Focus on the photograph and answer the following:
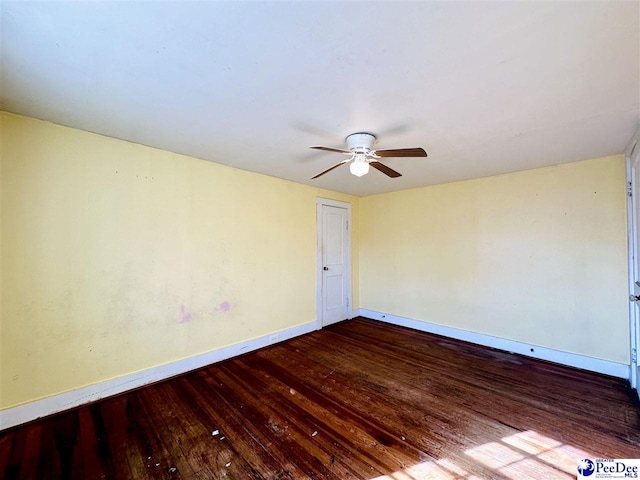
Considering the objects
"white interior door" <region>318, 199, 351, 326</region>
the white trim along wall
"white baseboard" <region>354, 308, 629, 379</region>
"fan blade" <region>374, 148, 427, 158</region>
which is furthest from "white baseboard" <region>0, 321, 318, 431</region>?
"fan blade" <region>374, 148, 427, 158</region>

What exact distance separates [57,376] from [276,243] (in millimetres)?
2441

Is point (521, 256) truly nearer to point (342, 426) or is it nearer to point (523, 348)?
point (523, 348)

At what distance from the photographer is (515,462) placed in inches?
64.4

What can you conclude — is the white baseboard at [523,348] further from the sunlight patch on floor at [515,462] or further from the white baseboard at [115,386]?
the white baseboard at [115,386]

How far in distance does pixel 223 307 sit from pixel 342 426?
1871 mm

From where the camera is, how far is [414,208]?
4273 mm

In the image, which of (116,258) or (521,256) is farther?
(521,256)

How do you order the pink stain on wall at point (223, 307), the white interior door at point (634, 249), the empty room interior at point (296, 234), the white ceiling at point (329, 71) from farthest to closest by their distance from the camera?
the pink stain on wall at point (223, 307) < the white interior door at point (634, 249) < the empty room interior at point (296, 234) < the white ceiling at point (329, 71)

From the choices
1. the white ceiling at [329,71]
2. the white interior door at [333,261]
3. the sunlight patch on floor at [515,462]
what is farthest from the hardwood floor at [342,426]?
the white ceiling at [329,71]

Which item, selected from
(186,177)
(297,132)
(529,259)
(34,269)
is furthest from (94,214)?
(529,259)

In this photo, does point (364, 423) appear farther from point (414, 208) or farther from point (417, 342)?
point (414, 208)

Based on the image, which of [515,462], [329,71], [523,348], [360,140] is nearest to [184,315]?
[360,140]

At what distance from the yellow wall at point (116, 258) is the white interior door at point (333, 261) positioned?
100 centimetres

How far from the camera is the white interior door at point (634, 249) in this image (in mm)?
2299
